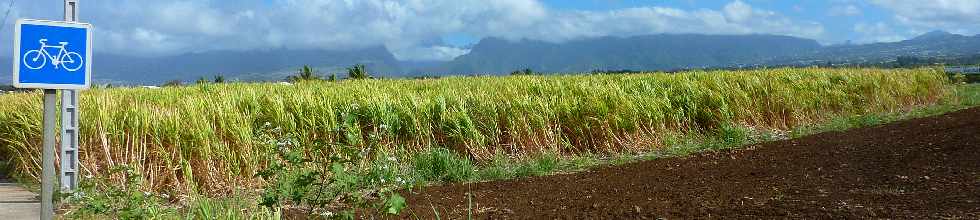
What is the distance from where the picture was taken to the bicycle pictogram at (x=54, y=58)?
3.80 meters

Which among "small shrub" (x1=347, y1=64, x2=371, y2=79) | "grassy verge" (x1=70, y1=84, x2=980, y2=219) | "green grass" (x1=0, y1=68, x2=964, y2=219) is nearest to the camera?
"grassy verge" (x1=70, y1=84, x2=980, y2=219)

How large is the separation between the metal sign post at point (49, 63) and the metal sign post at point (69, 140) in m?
1.07

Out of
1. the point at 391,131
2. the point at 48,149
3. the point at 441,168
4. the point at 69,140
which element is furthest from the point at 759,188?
the point at 69,140

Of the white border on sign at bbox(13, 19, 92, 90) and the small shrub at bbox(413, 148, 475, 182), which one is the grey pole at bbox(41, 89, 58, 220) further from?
the small shrub at bbox(413, 148, 475, 182)

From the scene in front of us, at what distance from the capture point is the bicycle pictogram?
150 inches

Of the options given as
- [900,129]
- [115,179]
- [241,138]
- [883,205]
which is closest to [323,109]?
[241,138]

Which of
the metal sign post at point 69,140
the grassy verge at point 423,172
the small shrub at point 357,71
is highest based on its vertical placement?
the small shrub at point 357,71

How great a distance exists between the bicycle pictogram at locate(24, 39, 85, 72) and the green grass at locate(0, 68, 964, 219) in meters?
0.95

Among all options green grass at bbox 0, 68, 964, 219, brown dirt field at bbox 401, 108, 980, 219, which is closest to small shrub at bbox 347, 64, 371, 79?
green grass at bbox 0, 68, 964, 219

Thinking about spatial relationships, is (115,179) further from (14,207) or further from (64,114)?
(64,114)

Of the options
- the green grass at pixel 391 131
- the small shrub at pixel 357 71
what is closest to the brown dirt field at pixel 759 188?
the green grass at pixel 391 131

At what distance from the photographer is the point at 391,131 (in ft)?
25.9

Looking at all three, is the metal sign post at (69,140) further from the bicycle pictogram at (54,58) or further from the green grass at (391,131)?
the bicycle pictogram at (54,58)

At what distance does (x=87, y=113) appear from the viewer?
6785 millimetres
